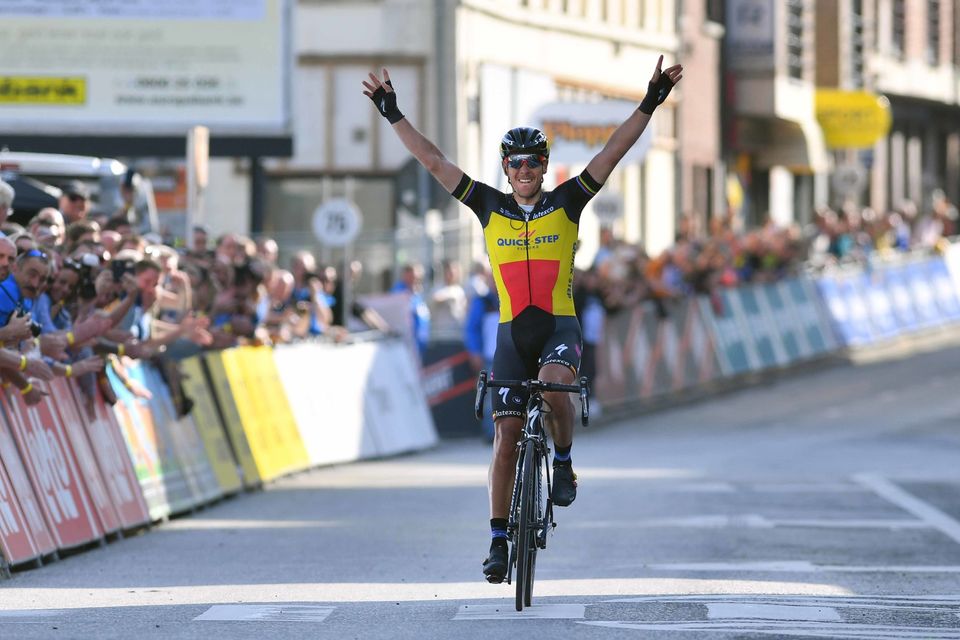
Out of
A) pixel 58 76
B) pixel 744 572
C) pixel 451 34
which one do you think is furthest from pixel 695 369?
pixel 744 572

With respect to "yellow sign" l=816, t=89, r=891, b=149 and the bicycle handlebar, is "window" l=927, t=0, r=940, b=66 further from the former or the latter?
the bicycle handlebar

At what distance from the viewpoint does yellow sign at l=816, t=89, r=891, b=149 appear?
54.9 m

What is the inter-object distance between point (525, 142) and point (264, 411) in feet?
31.7

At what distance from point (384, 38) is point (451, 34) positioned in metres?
1.03

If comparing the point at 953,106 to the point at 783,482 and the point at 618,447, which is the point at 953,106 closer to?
the point at 618,447

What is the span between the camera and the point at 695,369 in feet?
111

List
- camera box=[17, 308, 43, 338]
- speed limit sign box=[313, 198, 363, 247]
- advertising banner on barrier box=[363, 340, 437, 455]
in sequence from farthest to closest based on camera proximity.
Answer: speed limit sign box=[313, 198, 363, 247], advertising banner on barrier box=[363, 340, 437, 455], camera box=[17, 308, 43, 338]

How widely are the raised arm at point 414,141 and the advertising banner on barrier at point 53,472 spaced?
132 inches

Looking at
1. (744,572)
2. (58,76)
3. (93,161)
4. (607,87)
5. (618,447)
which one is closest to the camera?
(744,572)

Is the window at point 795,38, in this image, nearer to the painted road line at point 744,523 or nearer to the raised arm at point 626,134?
the painted road line at point 744,523

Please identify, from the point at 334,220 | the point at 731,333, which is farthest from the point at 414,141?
the point at 731,333

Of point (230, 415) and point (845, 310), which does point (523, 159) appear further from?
point (845, 310)

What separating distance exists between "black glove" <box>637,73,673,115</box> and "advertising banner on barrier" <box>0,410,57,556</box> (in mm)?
4251

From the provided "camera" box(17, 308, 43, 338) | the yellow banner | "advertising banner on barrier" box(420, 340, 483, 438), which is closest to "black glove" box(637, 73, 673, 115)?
"camera" box(17, 308, 43, 338)
